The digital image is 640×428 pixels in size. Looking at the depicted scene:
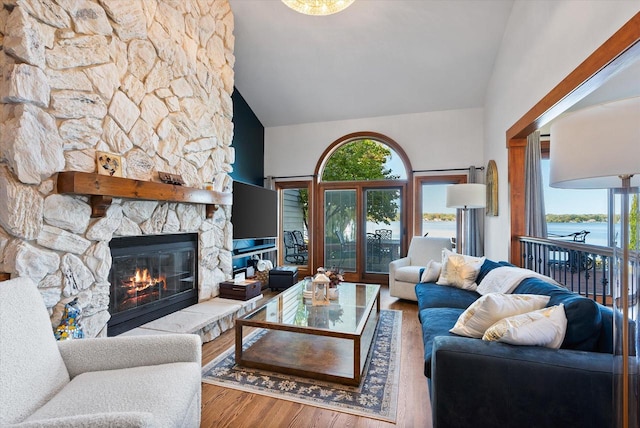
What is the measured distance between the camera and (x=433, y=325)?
212cm

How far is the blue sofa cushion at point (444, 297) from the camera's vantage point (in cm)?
270

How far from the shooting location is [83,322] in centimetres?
216

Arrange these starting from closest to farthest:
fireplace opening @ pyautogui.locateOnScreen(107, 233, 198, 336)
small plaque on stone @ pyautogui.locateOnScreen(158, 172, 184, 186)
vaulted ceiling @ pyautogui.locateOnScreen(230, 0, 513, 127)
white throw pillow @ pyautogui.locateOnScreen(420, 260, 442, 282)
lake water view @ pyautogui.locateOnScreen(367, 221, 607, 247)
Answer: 1. fireplace opening @ pyautogui.locateOnScreen(107, 233, 198, 336)
2. small plaque on stone @ pyautogui.locateOnScreen(158, 172, 184, 186)
3. white throw pillow @ pyautogui.locateOnScreen(420, 260, 442, 282)
4. vaulted ceiling @ pyautogui.locateOnScreen(230, 0, 513, 127)
5. lake water view @ pyautogui.locateOnScreen(367, 221, 607, 247)

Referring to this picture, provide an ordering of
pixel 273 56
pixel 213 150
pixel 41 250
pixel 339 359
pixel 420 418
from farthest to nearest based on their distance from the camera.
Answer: pixel 273 56
pixel 213 150
pixel 339 359
pixel 41 250
pixel 420 418

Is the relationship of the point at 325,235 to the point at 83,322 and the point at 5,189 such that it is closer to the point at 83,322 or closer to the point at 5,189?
the point at 83,322

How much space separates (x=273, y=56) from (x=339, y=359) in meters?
4.12

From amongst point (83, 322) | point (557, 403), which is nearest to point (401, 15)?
point (557, 403)

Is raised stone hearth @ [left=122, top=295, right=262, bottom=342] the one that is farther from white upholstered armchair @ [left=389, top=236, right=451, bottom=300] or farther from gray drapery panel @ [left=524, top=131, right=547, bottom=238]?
gray drapery panel @ [left=524, top=131, right=547, bottom=238]

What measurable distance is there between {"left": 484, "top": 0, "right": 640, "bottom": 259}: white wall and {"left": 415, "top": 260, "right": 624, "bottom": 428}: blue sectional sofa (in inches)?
68.3

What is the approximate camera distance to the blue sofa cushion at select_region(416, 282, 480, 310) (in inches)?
106

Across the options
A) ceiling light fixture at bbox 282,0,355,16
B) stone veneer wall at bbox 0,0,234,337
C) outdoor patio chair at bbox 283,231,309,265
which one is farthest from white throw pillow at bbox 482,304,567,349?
outdoor patio chair at bbox 283,231,309,265

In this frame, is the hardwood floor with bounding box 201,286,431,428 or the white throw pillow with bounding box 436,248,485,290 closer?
the hardwood floor with bounding box 201,286,431,428

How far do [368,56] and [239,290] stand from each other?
11.7ft

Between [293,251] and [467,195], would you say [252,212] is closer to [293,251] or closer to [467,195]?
[293,251]
